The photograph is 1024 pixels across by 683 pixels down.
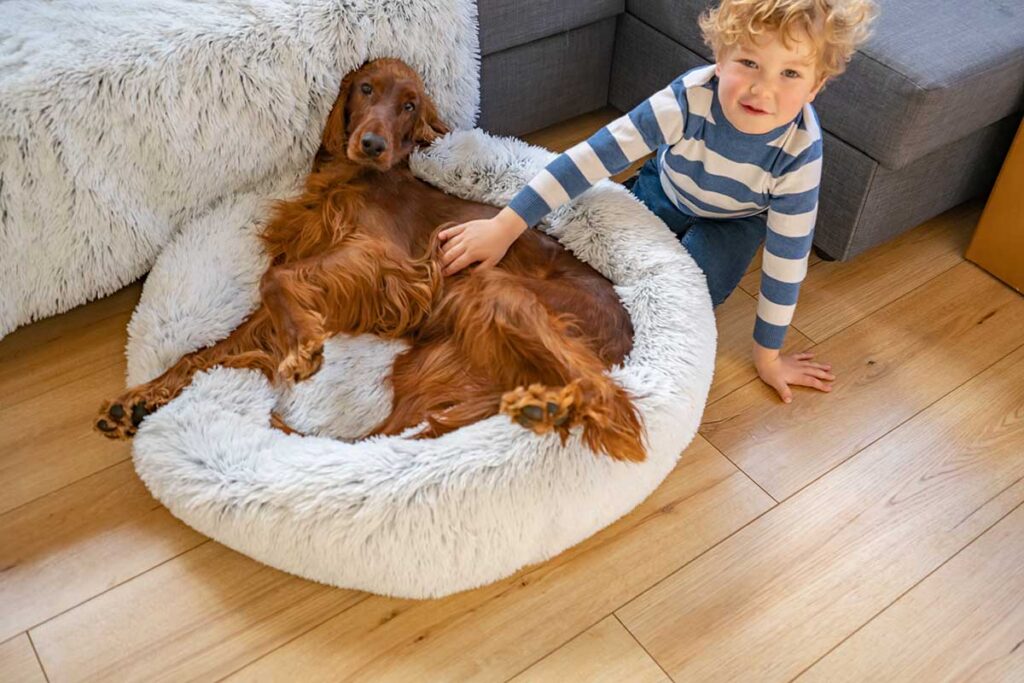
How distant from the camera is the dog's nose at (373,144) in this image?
5.24 ft

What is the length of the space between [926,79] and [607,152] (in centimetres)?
61

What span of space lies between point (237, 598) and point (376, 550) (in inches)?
9.9

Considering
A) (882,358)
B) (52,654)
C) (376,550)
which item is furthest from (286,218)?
(882,358)

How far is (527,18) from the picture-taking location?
2000 mm

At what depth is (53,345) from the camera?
1.76m

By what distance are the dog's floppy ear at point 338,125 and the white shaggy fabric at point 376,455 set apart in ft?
0.82

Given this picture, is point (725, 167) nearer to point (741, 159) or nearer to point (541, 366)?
point (741, 159)

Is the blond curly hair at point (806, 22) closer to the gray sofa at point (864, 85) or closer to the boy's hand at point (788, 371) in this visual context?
the gray sofa at point (864, 85)

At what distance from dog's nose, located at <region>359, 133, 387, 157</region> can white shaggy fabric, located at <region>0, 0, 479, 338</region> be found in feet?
0.71

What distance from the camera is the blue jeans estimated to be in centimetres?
180

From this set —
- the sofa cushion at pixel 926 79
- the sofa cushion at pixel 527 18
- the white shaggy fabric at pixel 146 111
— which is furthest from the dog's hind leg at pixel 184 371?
the sofa cushion at pixel 926 79

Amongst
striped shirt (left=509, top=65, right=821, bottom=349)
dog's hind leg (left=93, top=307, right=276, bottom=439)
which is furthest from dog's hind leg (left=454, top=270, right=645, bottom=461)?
dog's hind leg (left=93, top=307, right=276, bottom=439)

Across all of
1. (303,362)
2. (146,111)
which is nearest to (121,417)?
(303,362)

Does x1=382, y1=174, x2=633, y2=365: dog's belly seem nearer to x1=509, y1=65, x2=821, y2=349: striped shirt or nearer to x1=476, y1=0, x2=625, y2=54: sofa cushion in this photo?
x1=509, y1=65, x2=821, y2=349: striped shirt
